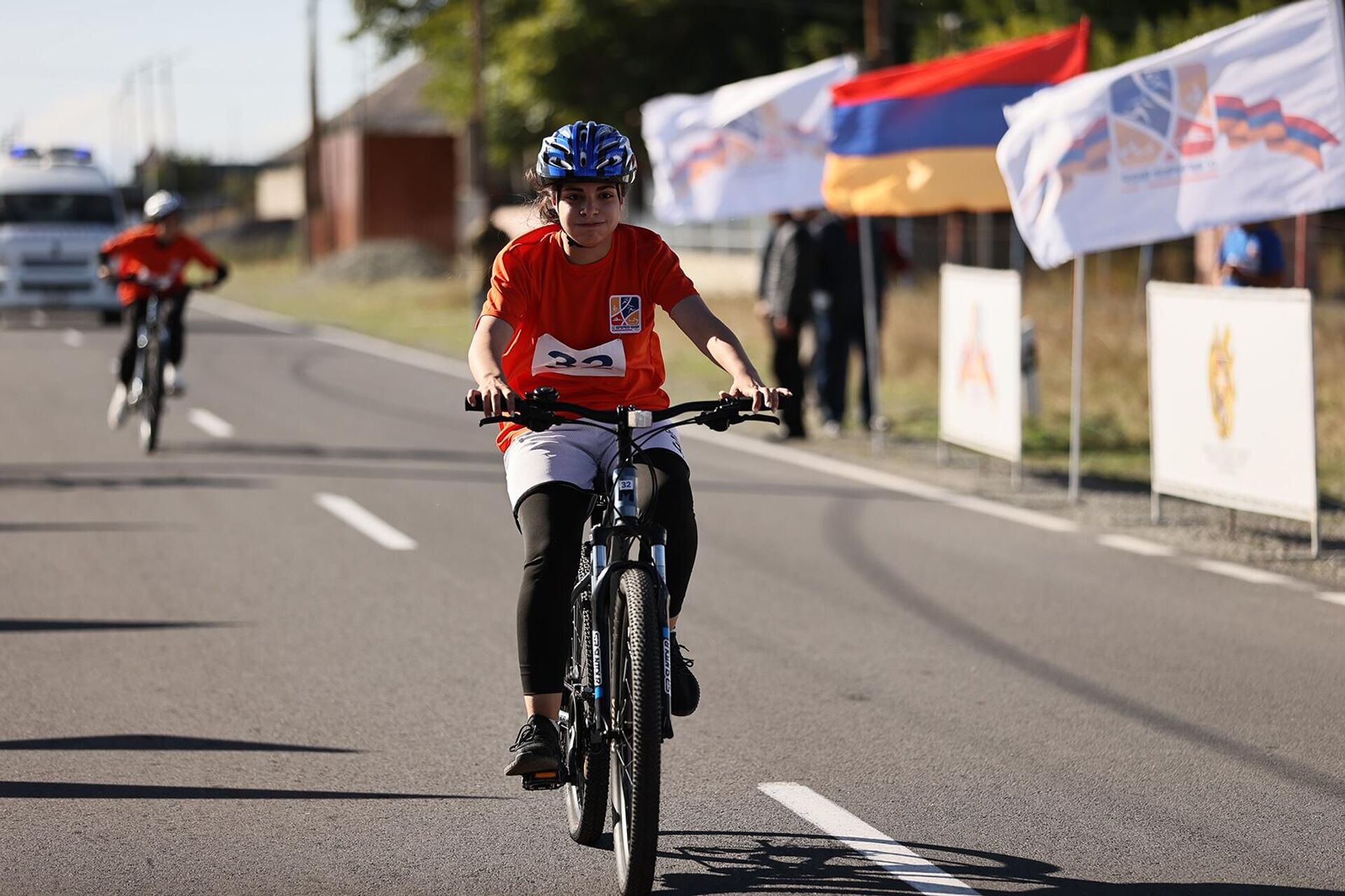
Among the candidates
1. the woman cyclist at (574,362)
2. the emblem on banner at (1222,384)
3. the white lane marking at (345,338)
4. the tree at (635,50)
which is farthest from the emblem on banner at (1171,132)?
the tree at (635,50)

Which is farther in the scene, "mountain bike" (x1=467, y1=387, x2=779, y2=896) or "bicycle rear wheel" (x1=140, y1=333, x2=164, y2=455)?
"bicycle rear wheel" (x1=140, y1=333, x2=164, y2=455)

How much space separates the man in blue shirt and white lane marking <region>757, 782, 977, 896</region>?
23.8 feet

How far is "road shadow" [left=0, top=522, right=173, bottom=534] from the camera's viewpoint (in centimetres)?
1072

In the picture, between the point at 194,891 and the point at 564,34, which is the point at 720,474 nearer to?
the point at 194,891

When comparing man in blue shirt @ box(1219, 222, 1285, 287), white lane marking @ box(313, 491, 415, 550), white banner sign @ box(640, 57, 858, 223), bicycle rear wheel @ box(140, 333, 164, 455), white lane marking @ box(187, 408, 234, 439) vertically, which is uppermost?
white banner sign @ box(640, 57, 858, 223)

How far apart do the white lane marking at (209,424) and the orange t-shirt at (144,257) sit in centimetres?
155

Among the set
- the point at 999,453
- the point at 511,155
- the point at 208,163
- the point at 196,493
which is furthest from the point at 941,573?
the point at 208,163

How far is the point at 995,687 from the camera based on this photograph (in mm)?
6957

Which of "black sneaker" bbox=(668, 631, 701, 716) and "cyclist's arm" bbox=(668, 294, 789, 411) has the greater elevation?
"cyclist's arm" bbox=(668, 294, 789, 411)

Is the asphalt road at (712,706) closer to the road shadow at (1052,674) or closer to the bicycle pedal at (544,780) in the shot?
the road shadow at (1052,674)

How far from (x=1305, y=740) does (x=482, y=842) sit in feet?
8.94

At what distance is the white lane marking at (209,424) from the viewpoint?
51.5 feet

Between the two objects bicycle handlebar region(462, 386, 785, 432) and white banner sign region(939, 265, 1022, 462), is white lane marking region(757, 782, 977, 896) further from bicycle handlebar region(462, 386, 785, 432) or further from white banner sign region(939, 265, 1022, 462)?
white banner sign region(939, 265, 1022, 462)

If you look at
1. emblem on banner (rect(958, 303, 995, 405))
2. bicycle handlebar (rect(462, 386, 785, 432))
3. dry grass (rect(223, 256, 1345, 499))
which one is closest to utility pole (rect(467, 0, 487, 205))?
dry grass (rect(223, 256, 1345, 499))
